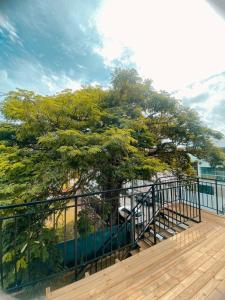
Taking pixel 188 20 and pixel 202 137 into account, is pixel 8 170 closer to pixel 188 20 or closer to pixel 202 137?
pixel 188 20

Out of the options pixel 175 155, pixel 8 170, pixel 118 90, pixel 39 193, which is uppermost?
pixel 118 90

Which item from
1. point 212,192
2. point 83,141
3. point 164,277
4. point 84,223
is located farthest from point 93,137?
point 212,192

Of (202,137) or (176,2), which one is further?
(202,137)

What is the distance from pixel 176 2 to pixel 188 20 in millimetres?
153

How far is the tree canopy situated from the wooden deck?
1678mm

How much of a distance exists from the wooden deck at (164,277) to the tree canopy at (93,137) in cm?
168

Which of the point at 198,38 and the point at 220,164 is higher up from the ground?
the point at 198,38

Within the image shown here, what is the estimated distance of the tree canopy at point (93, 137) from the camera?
3.15 meters

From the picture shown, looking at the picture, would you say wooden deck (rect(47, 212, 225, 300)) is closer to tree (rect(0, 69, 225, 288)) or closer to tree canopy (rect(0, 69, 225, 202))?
tree (rect(0, 69, 225, 288))

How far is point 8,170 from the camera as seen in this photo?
3287 millimetres

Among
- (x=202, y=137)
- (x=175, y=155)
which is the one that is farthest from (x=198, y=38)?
(x=175, y=155)

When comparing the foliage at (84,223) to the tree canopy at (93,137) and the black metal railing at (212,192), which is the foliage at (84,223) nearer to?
the tree canopy at (93,137)

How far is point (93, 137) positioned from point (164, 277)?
2.36 meters

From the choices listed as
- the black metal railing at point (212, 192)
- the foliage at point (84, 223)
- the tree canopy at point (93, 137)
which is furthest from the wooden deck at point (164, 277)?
the black metal railing at point (212, 192)
